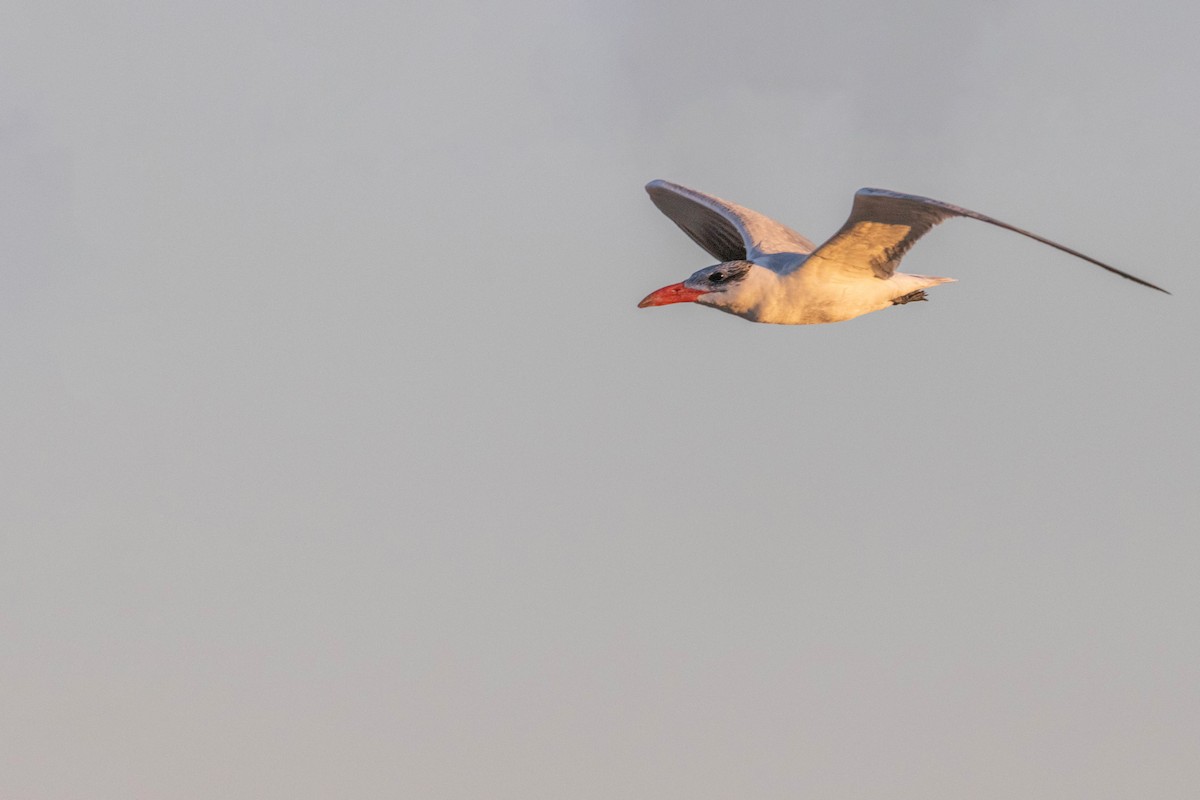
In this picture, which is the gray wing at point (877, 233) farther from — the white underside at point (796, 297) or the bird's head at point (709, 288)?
the bird's head at point (709, 288)

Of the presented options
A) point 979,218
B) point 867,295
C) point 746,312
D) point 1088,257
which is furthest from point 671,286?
point 1088,257

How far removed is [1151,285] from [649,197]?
14.8 m

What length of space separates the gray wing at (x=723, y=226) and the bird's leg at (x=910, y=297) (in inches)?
94.1

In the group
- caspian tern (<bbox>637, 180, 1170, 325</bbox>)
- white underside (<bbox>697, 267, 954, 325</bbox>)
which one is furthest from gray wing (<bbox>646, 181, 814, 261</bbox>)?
white underside (<bbox>697, 267, 954, 325</bbox>)

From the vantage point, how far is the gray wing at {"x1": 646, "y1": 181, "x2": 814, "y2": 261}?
28022 millimetres

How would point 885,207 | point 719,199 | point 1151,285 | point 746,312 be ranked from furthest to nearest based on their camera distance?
1. point 719,199
2. point 746,312
3. point 885,207
4. point 1151,285

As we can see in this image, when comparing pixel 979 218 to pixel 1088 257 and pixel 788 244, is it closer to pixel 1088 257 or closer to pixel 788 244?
pixel 1088 257

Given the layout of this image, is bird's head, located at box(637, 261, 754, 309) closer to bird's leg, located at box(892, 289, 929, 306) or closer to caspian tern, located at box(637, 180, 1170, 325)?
caspian tern, located at box(637, 180, 1170, 325)

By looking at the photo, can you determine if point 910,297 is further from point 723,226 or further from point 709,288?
point 723,226

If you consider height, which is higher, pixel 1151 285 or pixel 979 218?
pixel 979 218

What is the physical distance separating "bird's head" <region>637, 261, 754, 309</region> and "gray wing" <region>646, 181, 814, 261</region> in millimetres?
1957

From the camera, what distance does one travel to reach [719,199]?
30578mm

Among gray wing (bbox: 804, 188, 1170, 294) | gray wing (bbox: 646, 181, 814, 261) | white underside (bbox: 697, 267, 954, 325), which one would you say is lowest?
white underside (bbox: 697, 267, 954, 325)

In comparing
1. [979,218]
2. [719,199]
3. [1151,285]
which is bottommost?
[1151,285]
